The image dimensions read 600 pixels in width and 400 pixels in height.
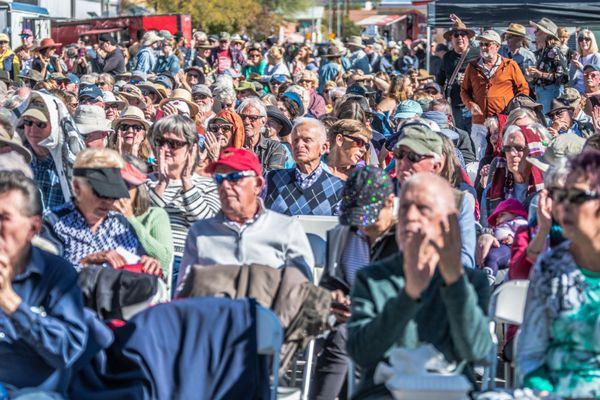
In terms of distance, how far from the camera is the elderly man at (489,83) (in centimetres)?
1388

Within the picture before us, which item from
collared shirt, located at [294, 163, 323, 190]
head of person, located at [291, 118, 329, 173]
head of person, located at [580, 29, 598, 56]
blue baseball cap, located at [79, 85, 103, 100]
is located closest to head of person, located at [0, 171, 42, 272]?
collared shirt, located at [294, 163, 323, 190]

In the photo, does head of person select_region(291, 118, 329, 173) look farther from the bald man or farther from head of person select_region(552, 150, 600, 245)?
head of person select_region(552, 150, 600, 245)

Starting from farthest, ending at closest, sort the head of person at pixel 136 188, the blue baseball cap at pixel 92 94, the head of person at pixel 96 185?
the blue baseball cap at pixel 92 94 < the head of person at pixel 136 188 < the head of person at pixel 96 185

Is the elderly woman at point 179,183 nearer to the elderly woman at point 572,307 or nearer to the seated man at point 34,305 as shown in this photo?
the seated man at point 34,305

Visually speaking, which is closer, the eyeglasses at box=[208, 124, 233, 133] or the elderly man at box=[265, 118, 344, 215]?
the elderly man at box=[265, 118, 344, 215]

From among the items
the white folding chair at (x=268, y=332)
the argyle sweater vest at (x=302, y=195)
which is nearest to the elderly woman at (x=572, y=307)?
the white folding chair at (x=268, y=332)

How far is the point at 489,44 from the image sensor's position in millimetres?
14211

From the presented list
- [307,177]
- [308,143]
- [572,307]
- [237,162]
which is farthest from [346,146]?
[572,307]

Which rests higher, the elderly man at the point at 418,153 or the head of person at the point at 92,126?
the elderly man at the point at 418,153

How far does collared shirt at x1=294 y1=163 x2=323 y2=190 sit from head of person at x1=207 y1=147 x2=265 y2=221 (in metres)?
1.85

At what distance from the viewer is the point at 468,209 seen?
19.3 ft

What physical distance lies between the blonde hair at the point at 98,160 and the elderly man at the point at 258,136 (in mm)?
4292

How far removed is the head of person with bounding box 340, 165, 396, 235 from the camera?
201 inches

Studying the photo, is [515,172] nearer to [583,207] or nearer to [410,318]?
[583,207]
